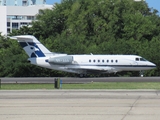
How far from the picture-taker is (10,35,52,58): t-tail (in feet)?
164

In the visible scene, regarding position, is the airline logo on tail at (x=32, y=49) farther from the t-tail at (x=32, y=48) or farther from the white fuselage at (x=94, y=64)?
the white fuselage at (x=94, y=64)

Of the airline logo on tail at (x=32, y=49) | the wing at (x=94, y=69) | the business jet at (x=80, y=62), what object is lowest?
the wing at (x=94, y=69)

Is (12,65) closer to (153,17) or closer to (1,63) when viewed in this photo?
(1,63)

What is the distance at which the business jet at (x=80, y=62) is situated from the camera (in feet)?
159

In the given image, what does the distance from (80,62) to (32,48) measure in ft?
18.2

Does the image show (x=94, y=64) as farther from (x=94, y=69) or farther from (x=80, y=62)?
(x=80, y=62)

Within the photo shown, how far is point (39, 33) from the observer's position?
74.6 metres
